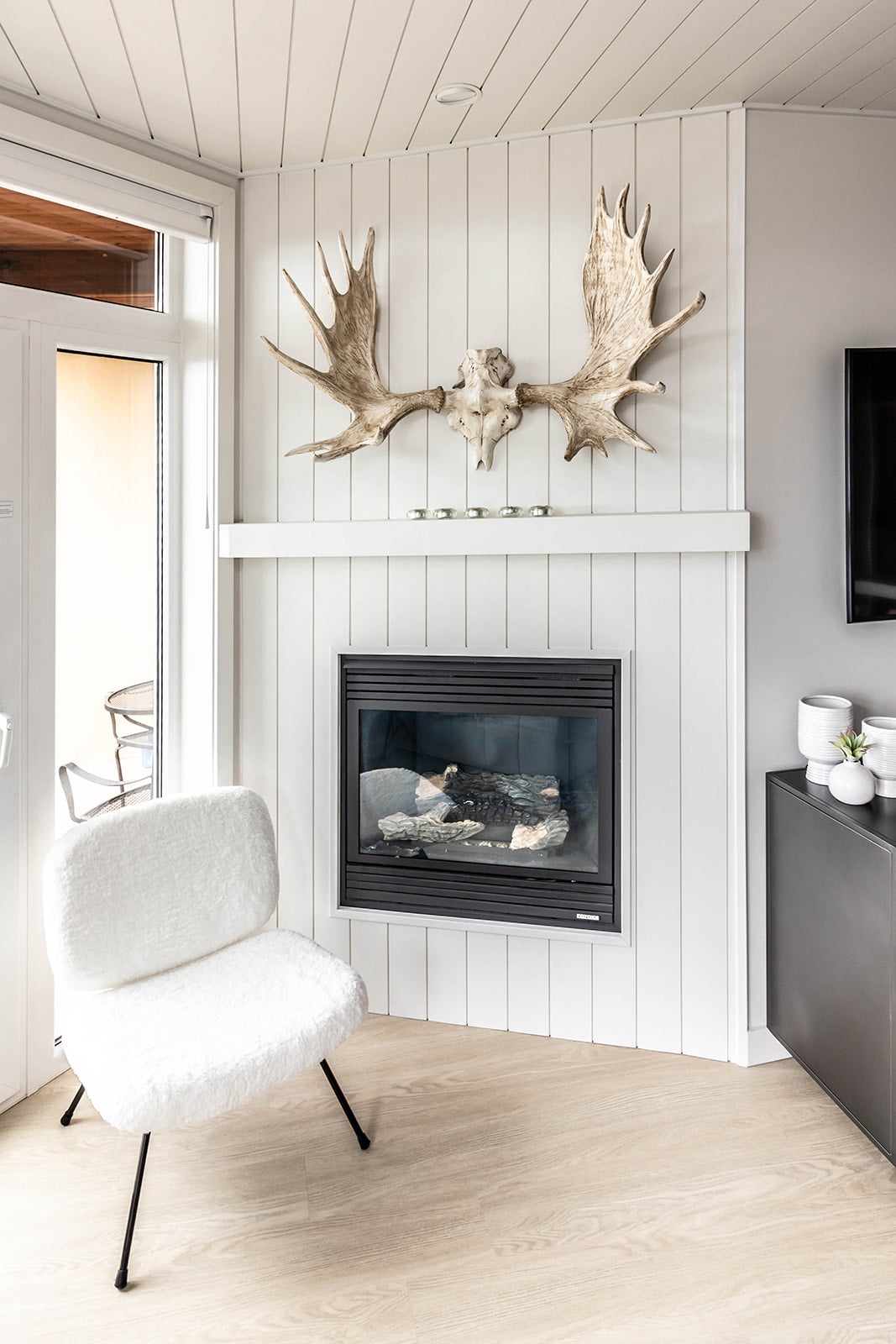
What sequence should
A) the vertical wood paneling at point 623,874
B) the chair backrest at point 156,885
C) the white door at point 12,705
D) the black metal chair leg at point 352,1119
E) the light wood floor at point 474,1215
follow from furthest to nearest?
Result: the vertical wood paneling at point 623,874, the white door at point 12,705, the black metal chair leg at point 352,1119, the chair backrest at point 156,885, the light wood floor at point 474,1215

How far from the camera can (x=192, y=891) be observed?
1.97 meters

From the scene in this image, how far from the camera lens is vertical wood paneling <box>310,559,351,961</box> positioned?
2.38 metres

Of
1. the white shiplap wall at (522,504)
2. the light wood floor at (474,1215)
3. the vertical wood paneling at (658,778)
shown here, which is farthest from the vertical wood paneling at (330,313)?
the light wood floor at (474,1215)

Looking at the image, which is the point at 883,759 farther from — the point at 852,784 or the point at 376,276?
the point at 376,276

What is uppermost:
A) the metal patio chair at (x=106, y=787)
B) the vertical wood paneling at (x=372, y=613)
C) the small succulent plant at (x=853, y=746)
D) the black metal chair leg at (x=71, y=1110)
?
the vertical wood paneling at (x=372, y=613)

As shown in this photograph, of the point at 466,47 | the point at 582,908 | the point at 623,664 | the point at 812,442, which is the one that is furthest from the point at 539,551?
the point at 466,47

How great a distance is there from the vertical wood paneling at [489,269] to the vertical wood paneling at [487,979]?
124 cm

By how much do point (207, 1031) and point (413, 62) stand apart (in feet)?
7.01

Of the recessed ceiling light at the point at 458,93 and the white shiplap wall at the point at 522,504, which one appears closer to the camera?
the recessed ceiling light at the point at 458,93

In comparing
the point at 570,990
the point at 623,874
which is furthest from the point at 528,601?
the point at 570,990

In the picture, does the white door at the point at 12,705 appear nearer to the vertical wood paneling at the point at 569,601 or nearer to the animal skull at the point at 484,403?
the animal skull at the point at 484,403

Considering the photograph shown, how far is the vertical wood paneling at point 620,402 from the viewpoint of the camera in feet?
6.97

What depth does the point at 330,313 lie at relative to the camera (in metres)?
2.33

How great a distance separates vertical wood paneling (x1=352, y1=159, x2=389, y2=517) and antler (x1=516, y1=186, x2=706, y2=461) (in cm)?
44
